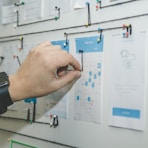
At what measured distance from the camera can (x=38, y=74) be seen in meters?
1.08

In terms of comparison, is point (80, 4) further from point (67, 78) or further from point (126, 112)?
point (126, 112)

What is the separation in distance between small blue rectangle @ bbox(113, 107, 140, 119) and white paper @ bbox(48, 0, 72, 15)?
1.88 ft

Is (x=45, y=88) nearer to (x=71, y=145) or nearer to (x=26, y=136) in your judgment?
(x=71, y=145)

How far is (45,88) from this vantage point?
3.69 feet

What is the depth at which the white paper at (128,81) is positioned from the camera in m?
1.11

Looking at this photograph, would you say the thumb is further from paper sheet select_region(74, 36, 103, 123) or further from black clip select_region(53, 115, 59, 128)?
black clip select_region(53, 115, 59, 128)

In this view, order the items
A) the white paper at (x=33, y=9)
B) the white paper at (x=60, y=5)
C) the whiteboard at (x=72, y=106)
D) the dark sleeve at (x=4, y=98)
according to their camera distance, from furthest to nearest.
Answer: the white paper at (x=33, y=9), the white paper at (x=60, y=5), the whiteboard at (x=72, y=106), the dark sleeve at (x=4, y=98)

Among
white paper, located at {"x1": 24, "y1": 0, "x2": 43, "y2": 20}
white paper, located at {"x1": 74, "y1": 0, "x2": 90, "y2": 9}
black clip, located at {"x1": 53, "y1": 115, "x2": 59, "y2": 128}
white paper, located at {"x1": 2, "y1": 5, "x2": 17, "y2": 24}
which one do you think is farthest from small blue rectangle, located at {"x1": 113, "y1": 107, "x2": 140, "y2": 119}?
white paper, located at {"x1": 2, "y1": 5, "x2": 17, "y2": 24}

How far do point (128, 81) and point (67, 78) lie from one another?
27 cm

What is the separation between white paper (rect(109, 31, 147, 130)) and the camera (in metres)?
1.11

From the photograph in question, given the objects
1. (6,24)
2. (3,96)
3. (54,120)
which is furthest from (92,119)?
(6,24)

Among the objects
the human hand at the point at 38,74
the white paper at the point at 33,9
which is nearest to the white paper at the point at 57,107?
the human hand at the point at 38,74

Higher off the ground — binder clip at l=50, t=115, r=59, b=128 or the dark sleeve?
the dark sleeve

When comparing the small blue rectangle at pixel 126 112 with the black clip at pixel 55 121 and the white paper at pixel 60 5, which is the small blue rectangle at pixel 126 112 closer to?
the black clip at pixel 55 121
